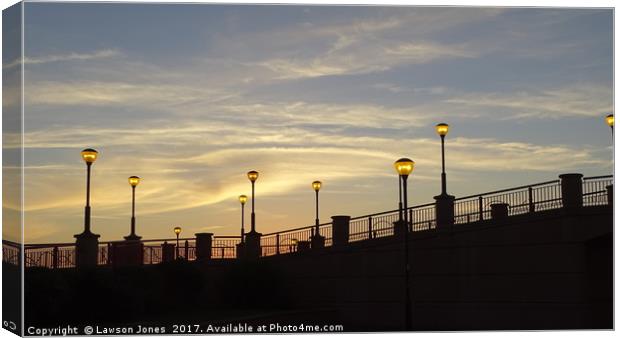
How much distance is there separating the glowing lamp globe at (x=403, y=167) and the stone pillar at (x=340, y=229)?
5640 mm

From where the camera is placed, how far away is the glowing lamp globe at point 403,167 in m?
27.9

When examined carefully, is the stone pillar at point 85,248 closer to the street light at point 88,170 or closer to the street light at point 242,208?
the street light at point 88,170

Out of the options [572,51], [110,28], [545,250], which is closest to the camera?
[110,28]

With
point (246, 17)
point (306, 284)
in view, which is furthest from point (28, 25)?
point (306, 284)

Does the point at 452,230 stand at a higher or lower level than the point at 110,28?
lower

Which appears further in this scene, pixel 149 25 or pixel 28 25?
pixel 149 25

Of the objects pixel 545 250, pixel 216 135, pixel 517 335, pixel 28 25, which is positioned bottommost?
pixel 517 335

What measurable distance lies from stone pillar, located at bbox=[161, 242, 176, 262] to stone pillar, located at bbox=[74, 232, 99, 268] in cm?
442

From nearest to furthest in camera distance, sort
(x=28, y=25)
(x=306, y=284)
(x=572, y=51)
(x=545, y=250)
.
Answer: (x=28, y=25) → (x=572, y=51) → (x=545, y=250) → (x=306, y=284)

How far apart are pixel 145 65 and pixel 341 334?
835 centimetres

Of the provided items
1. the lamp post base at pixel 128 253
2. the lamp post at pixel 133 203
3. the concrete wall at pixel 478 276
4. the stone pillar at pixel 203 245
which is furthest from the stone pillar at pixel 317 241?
the lamp post at pixel 133 203

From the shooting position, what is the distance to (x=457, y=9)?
24.2m

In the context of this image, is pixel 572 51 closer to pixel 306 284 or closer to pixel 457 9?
pixel 457 9

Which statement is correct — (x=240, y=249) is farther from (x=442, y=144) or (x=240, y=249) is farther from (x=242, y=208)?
(x=442, y=144)
